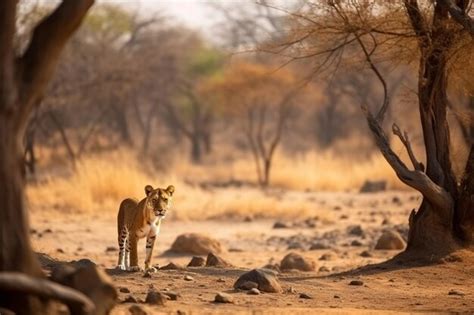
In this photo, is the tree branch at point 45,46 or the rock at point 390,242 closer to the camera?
the tree branch at point 45,46

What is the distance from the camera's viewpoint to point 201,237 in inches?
565

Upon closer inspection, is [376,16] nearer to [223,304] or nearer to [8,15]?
[223,304]

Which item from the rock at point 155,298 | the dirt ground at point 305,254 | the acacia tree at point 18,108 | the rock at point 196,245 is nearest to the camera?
the acacia tree at point 18,108

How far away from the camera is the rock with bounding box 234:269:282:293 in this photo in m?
8.41

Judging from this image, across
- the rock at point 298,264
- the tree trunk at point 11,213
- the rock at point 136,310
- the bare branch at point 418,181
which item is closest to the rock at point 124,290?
the rock at point 136,310

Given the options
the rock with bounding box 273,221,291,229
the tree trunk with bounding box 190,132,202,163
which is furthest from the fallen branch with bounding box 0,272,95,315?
the tree trunk with bounding box 190,132,202,163

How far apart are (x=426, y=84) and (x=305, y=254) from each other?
169 inches

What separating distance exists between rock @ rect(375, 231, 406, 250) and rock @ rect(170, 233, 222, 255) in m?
2.38

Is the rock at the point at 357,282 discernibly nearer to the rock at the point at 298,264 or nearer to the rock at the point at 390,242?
the rock at the point at 298,264

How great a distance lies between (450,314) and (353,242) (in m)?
7.78

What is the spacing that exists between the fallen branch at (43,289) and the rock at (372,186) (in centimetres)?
1950

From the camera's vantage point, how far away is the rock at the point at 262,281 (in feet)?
27.6

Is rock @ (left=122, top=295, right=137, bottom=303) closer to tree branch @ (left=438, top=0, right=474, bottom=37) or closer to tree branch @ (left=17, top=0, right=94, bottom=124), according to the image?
tree branch @ (left=17, top=0, right=94, bottom=124)

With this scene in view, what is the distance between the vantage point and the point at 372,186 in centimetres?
2495
